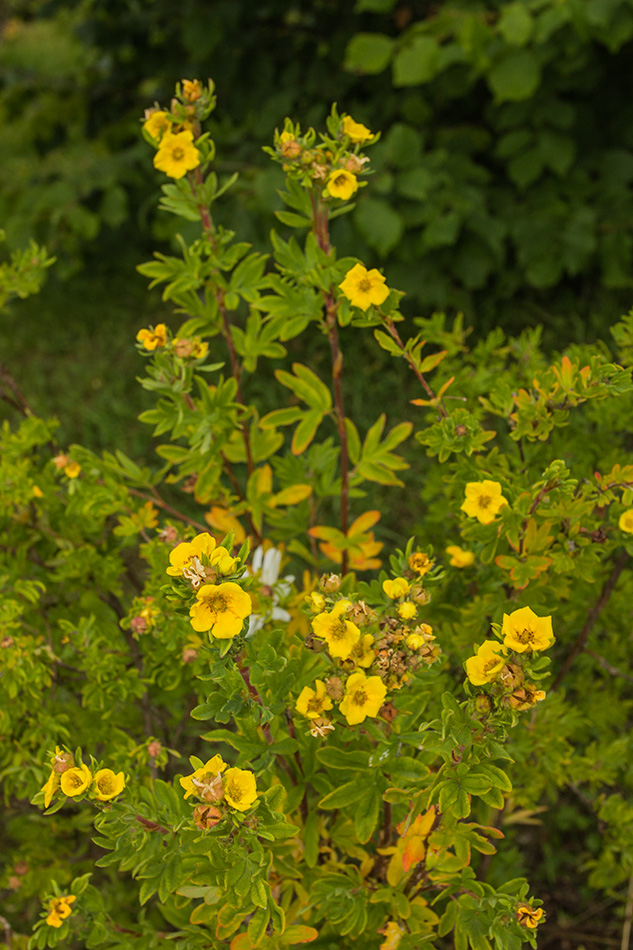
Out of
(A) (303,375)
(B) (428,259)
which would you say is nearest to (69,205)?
(B) (428,259)

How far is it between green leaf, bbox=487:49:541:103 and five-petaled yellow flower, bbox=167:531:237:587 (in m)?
2.19

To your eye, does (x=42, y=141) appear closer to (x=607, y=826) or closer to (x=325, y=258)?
(x=325, y=258)

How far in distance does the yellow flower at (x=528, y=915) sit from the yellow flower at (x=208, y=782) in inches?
16.4

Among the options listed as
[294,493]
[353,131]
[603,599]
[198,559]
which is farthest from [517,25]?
[198,559]

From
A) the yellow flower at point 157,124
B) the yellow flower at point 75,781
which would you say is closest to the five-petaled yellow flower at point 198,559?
the yellow flower at point 75,781

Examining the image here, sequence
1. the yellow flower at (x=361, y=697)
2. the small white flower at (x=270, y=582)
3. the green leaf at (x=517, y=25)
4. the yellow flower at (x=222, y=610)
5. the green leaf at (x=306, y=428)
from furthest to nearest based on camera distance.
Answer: the green leaf at (x=517, y=25), the green leaf at (x=306, y=428), the small white flower at (x=270, y=582), the yellow flower at (x=361, y=697), the yellow flower at (x=222, y=610)

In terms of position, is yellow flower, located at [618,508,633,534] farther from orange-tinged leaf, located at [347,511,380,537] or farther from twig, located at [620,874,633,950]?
twig, located at [620,874,633,950]

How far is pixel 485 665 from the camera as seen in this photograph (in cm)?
93

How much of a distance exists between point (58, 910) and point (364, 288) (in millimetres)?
945

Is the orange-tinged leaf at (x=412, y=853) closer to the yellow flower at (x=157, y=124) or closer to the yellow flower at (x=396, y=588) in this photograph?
the yellow flower at (x=396, y=588)

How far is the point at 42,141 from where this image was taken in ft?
12.2

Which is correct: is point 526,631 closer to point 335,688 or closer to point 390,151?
point 335,688

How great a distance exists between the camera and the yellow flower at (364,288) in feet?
3.70

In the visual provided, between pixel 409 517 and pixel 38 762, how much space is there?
5.46ft
